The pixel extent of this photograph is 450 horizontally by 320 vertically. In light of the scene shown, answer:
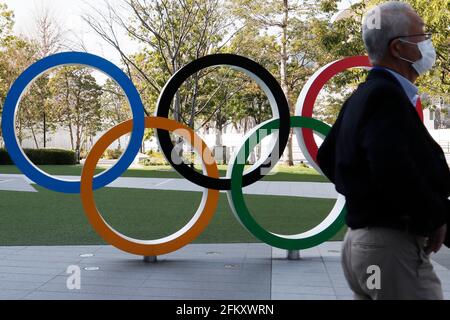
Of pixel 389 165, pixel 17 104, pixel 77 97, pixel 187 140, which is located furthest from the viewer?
pixel 77 97

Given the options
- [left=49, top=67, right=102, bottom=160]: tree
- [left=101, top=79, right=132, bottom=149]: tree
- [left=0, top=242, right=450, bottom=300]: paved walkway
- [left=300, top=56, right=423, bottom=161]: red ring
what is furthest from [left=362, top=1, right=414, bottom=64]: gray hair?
[left=101, top=79, right=132, bottom=149]: tree

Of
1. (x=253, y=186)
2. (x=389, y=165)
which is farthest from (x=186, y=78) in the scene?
(x=253, y=186)

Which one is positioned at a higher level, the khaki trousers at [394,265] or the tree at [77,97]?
the tree at [77,97]

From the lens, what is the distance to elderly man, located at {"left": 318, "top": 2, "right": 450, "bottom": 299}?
226 cm

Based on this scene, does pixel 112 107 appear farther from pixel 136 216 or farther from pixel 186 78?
pixel 186 78

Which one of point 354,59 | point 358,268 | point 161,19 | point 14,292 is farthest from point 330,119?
point 358,268

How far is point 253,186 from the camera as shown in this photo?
17.9m

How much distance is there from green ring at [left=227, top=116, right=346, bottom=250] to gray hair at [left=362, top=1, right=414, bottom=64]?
14.9 ft

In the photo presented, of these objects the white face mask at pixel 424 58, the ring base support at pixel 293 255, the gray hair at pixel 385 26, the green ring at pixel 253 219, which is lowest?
the ring base support at pixel 293 255

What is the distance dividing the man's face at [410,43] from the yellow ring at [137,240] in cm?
466

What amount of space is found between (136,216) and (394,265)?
9.30 metres

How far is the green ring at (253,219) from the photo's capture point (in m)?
7.09

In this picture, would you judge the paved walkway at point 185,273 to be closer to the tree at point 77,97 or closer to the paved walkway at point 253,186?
the paved walkway at point 253,186

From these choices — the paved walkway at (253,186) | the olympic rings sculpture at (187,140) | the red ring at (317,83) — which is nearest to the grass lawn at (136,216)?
the paved walkway at (253,186)
